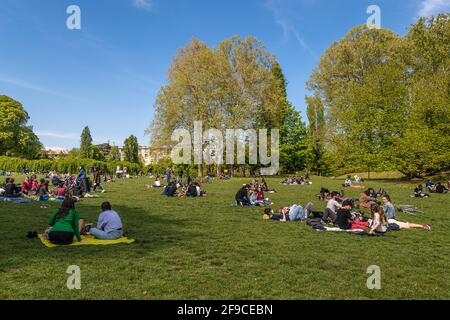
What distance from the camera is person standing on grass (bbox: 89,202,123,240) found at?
10.4 metres

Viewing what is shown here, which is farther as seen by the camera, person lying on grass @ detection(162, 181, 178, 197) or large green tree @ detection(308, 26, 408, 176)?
large green tree @ detection(308, 26, 408, 176)

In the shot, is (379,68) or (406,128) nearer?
(406,128)

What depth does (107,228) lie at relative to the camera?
34.6ft

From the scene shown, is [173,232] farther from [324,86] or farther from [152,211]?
[324,86]

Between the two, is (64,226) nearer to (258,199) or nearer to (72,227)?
(72,227)

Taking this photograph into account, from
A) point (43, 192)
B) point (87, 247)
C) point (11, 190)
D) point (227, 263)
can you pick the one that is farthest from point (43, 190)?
point (227, 263)

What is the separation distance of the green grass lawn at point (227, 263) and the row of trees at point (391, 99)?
32.0m

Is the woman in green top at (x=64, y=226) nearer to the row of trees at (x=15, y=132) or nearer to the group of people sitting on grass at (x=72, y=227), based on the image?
the group of people sitting on grass at (x=72, y=227)

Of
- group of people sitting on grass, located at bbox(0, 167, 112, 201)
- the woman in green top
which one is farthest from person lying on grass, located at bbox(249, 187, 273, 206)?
the woman in green top

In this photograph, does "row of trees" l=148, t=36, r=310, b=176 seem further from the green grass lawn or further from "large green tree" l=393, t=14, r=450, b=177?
the green grass lawn

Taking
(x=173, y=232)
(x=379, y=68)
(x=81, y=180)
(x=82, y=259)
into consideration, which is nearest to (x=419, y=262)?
(x=173, y=232)

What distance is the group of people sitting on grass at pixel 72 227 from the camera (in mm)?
9547

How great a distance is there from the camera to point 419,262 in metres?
8.74

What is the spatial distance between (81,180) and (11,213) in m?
9.06
